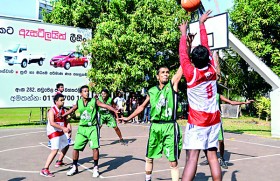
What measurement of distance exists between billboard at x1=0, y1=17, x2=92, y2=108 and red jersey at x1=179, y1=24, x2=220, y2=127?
651 inches

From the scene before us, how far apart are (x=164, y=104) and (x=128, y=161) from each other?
11.6 ft

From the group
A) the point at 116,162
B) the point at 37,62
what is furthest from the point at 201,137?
the point at 37,62

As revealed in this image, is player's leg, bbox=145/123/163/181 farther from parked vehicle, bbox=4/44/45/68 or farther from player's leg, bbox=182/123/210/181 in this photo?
parked vehicle, bbox=4/44/45/68

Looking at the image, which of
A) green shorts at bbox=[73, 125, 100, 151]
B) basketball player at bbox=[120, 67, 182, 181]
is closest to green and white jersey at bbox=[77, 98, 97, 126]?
green shorts at bbox=[73, 125, 100, 151]

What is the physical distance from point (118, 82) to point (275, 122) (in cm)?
1006

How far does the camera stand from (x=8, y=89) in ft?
61.5

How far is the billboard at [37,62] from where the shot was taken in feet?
62.0

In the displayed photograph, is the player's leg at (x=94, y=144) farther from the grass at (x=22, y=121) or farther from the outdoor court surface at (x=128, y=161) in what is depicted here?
the grass at (x=22, y=121)

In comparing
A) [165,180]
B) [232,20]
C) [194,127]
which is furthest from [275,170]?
[232,20]

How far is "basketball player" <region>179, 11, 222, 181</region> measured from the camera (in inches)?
166

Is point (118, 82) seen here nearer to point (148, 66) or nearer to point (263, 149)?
point (148, 66)

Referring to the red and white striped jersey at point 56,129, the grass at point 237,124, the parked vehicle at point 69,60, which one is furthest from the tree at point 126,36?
the red and white striped jersey at point 56,129

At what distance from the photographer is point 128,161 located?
8789 mm

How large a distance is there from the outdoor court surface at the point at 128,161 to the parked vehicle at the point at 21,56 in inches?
280
